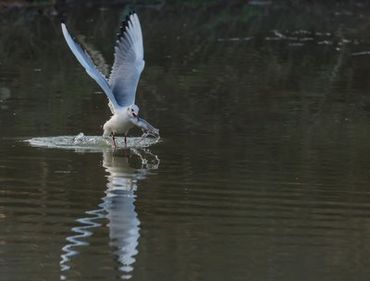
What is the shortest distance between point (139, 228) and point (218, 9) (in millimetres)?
36571

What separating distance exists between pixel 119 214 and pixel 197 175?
2.30 metres

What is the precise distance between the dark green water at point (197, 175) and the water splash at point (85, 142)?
0.17 metres

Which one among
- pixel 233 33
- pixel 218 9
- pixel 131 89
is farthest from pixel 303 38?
pixel 131 89

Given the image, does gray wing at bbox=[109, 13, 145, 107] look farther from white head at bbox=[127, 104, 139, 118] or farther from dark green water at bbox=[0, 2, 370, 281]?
dark green water at bbox=[0, 2, 370, 281]

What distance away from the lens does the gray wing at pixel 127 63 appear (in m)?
15.0

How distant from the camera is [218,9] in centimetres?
4619

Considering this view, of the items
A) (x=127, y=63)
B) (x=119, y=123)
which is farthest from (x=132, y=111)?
(x=127, y=63)

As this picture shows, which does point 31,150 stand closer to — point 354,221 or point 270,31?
point 354,221

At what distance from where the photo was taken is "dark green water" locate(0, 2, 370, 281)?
8.99m

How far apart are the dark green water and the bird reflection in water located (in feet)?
0.06

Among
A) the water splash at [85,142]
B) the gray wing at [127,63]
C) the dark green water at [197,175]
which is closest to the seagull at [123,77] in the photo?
the gray wing at [127,63]

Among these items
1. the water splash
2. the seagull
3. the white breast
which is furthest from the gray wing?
the water splash

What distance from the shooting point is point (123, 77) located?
15.1 meters

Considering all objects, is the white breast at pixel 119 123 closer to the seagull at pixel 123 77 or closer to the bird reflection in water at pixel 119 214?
the seagull at pixel 123 77
